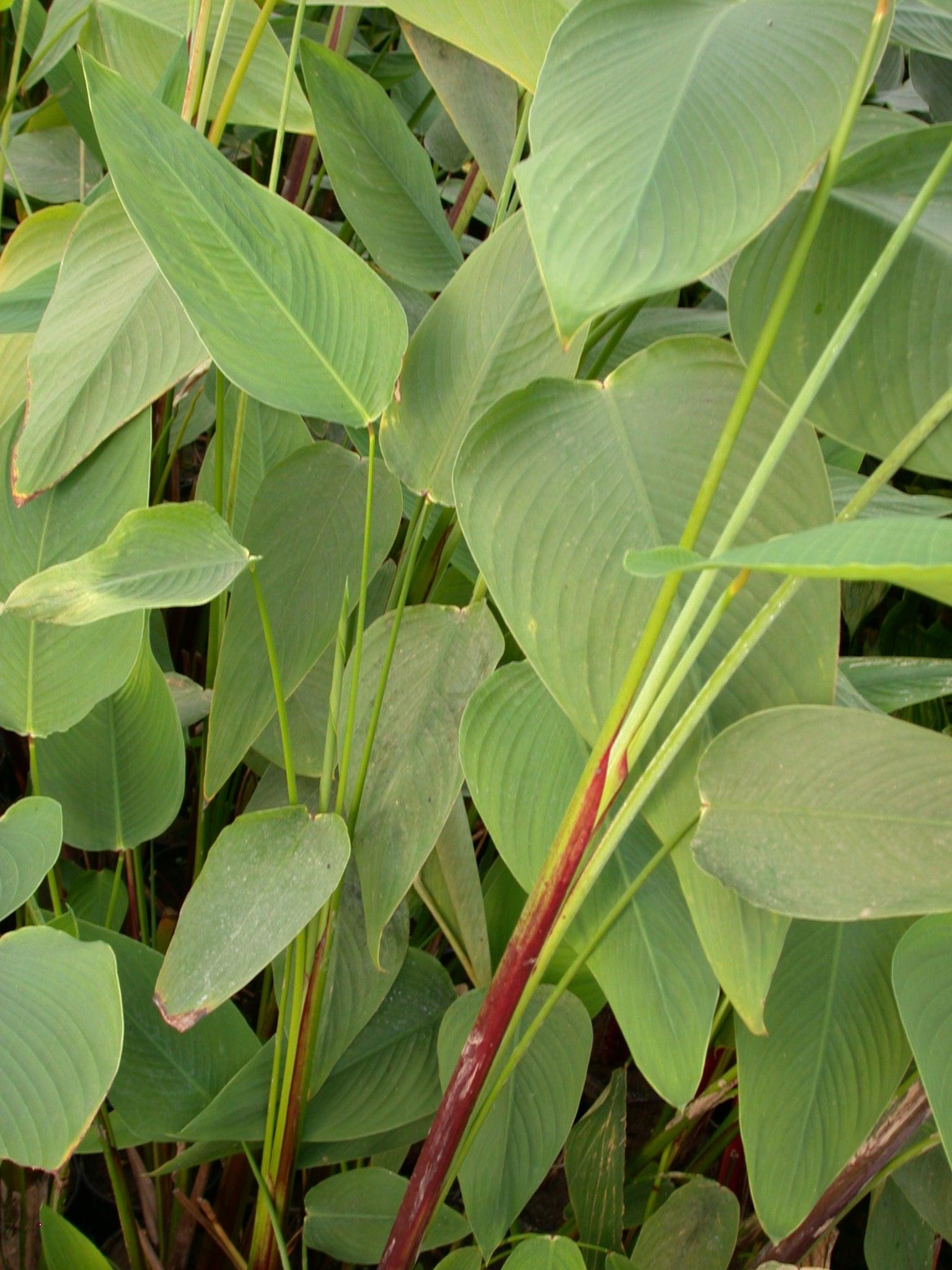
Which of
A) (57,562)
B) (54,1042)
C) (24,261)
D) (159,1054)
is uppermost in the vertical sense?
(24,261)

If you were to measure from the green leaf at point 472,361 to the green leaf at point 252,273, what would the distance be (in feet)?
0.14

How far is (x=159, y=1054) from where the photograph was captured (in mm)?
541

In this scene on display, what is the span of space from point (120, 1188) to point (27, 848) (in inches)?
9.6

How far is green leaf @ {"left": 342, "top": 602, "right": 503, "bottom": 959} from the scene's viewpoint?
0.46 metres

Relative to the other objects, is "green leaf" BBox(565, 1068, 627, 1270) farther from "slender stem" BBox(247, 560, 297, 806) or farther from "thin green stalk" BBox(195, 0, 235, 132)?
"thin green stalk" BBox(195, 0, 235, 132)

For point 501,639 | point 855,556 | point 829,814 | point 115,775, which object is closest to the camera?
point 855,556

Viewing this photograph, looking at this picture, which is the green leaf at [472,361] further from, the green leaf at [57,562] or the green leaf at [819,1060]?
the green leaf at [819,1060]

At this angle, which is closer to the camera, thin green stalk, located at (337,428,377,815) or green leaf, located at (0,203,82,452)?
thin green stalk, located at (337,428,377,815)

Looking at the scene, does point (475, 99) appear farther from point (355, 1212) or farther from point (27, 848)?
point (355, 1212)

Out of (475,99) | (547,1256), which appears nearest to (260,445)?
(475,99)

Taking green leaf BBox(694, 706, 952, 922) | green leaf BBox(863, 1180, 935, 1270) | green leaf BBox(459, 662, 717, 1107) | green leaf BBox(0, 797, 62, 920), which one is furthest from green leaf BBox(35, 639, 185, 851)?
green leaf BBox(863, 1180, 935, 1270)

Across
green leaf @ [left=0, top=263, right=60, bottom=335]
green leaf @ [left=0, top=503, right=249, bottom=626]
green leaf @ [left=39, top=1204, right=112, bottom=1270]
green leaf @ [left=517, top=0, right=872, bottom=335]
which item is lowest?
green leaf @ [left=39, top=1204, right=112, bottom=1270]

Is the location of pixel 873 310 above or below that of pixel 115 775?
above

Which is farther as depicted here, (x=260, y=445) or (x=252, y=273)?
(x=260, y=445)
